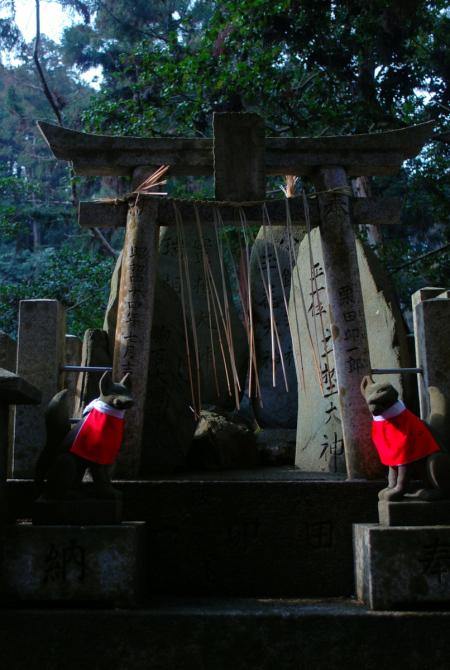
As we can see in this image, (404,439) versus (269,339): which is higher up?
(269,339)

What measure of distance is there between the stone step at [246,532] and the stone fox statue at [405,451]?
0.48m

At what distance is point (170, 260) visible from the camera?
8.49 m

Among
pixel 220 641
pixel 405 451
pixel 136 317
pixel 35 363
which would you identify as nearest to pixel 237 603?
pixel 220 641

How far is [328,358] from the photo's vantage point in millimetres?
5805

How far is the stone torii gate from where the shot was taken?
4266 mm

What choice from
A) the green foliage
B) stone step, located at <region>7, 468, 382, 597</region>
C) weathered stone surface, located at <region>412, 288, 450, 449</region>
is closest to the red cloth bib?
stone step, located at <region>7, 468, 382, 597</region>

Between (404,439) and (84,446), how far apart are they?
1.53 metres

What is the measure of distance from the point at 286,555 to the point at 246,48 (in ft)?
26.0

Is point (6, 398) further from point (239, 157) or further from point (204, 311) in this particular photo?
point (204, 311)

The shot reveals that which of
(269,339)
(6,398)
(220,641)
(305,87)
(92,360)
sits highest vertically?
(305,87)

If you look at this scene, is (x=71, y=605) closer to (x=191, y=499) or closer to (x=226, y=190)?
(x=191, y=499)

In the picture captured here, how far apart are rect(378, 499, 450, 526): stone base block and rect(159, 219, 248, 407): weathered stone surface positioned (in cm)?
429

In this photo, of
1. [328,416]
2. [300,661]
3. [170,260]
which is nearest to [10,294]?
[170,260]

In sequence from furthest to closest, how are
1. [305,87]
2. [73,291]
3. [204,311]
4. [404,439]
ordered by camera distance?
[73,291] → [305,87] → [204,311] → [404,439]
